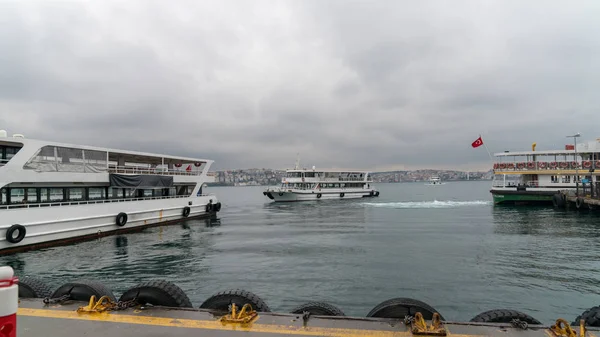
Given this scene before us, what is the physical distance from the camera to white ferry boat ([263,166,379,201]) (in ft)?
212

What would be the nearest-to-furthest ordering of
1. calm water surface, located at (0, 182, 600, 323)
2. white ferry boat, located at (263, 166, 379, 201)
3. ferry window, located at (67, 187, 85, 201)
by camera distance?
calm water surface, located at (0, 182, 600, 323), ferry window, located at (67, 187, 85, 201), white ferry boat, located at (263, 166, 379, 201)

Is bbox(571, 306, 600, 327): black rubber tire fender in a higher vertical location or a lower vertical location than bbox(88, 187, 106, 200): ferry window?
lower

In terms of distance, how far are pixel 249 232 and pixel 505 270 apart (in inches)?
677

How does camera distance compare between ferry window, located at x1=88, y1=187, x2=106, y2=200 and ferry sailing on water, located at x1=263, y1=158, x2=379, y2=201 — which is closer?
ferry window, located at x1=88, y1=187, x2=106, y2=200

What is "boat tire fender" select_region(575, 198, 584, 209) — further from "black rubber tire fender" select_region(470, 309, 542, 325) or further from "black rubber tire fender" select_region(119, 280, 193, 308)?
"black rubber tire fender" select_region(119, 280, 193, 308)

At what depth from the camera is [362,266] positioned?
14.8 m

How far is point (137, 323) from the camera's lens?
4656 mm

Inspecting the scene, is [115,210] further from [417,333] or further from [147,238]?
[417,333]

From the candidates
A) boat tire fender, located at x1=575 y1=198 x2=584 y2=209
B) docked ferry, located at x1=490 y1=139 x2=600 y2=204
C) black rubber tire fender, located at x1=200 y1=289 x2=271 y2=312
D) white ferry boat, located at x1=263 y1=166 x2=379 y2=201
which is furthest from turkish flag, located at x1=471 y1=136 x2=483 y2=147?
black rubber tire fender, located at x1=200 y1=289 x2=271 y2=312

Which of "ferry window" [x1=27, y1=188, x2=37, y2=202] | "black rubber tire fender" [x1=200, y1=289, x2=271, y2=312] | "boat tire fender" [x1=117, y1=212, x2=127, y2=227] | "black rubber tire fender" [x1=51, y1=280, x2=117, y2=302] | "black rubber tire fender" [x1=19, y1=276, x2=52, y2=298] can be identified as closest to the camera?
"black rubber tire fender" [x1=200, y1=289, x2=271, y2=312]

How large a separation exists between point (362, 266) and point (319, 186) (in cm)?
5320

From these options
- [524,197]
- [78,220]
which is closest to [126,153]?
[78,220]

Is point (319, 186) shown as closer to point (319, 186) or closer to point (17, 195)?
point (319, 186)

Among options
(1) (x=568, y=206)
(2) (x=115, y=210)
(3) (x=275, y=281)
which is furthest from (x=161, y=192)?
(1) (x=568, y=206)
